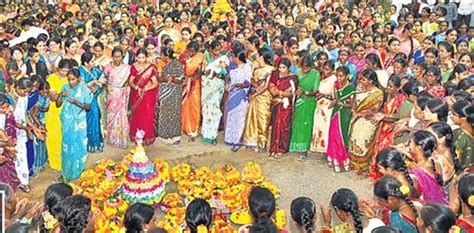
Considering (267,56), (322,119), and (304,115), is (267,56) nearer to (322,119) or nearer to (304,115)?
(304,115)

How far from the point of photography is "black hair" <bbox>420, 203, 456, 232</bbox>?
13.0ft

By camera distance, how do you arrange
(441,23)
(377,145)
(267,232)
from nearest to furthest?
(267,232) → (377,145) → (441,23)

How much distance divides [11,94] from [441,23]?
25.3ft

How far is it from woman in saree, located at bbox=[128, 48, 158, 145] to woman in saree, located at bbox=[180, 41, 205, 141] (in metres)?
0.51

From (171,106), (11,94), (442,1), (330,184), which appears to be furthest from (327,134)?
(442,1)

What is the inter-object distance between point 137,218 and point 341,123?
4.14 metres

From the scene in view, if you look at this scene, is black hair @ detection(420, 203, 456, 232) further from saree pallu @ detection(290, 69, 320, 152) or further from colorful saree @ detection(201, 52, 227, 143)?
colorful saree @ detection(201, 52, 227, 143)

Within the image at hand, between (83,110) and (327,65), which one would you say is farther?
(327,65)

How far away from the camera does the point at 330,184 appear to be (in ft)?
25.5

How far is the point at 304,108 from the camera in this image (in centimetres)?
817

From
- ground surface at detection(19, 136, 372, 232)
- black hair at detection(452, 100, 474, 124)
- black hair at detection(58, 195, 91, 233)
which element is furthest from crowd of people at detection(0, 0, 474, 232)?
black hair at detection(58, 195, 91, 233)

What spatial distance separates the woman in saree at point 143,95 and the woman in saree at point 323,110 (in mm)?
2229

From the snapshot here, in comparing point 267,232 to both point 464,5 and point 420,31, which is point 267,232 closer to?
point 420,31

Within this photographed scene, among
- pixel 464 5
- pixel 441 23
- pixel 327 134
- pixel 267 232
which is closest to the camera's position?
pixel 267 232
